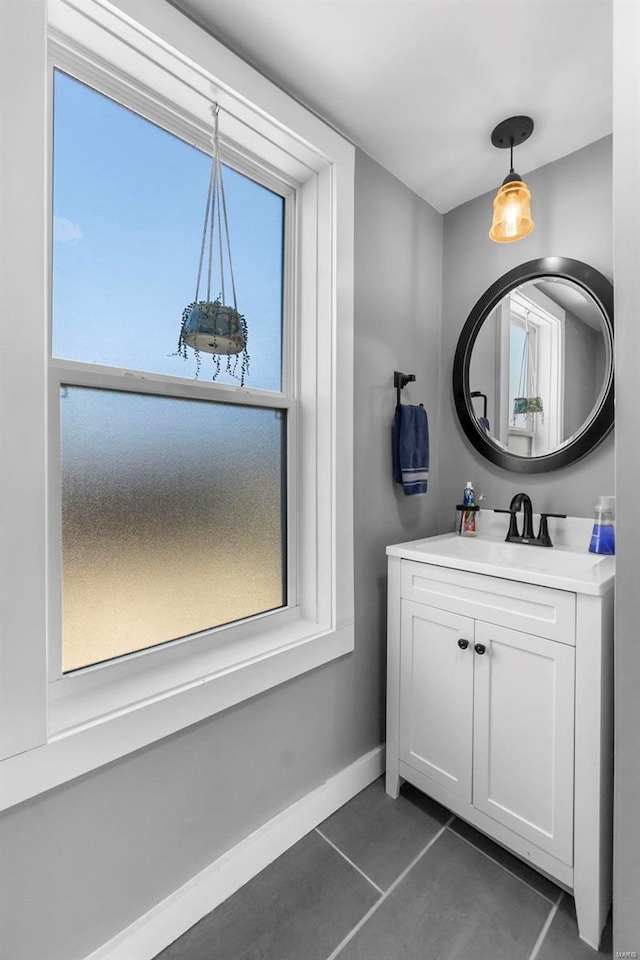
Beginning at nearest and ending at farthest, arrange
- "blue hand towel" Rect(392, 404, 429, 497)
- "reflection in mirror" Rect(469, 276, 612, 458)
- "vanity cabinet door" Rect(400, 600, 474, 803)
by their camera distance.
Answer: "vanity cabinet door" Rect(400, 600, 474, 803) → "reflection in mirror" Rect(469, 276, 612, 458) → "blue hand towel" Rect(392, 404, 429, 497)

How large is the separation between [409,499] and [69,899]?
1531 mm

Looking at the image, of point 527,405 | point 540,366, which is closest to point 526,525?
point 527,405

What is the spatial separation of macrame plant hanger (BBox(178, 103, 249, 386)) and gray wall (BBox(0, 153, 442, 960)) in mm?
474

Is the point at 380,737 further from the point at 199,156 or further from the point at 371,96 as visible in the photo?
the point at 371,96

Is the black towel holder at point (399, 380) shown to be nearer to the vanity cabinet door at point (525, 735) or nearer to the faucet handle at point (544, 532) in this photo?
the faucet handle at point (544, 532)

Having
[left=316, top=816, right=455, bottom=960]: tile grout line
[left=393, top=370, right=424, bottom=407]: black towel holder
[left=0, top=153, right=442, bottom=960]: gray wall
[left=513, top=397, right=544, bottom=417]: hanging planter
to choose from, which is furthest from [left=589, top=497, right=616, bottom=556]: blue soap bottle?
[left=316, top=816, right=455, bottom=960]: tile grout line

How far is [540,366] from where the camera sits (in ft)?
5.67

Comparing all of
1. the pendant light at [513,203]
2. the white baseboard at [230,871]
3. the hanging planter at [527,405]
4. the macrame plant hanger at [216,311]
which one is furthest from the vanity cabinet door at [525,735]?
the pendant light at [513,203]

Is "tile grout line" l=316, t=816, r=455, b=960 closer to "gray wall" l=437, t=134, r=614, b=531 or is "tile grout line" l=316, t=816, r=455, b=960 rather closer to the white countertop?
the white countertop

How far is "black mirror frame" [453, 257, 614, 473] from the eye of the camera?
5.15 feet

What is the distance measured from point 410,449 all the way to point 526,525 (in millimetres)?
516

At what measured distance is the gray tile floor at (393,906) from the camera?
43.5 inches

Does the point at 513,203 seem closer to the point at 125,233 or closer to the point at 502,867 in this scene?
the point at 125,233

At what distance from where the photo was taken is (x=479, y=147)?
5.34 feet
